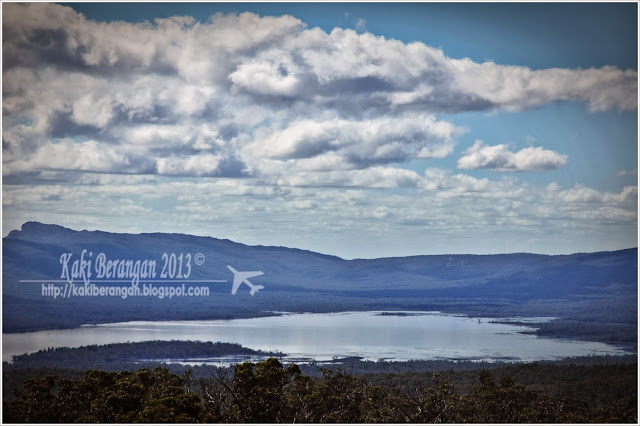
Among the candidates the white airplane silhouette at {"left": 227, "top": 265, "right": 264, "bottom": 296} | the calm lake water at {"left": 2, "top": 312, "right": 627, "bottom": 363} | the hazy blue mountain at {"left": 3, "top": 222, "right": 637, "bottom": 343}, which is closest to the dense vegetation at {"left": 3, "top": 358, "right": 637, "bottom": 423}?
the calm lake water at {"left": 2, "top": 312, "right": 627, "bottom": 363}

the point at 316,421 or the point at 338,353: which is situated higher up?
the point at 316,421

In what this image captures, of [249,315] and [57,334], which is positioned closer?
[57,334]

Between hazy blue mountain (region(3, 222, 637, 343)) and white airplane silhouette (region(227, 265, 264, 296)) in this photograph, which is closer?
hazy blue mountain (region(3, 222, 637, 343))

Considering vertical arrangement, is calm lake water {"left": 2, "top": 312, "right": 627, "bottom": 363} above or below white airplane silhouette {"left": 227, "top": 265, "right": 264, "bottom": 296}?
below

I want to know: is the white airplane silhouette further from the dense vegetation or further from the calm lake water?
the dense vegetation

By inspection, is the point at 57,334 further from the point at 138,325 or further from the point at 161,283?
the point at 161,283

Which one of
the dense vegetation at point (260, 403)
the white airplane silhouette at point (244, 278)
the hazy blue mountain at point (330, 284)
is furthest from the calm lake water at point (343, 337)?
the dense vegetation at point (260, 403)

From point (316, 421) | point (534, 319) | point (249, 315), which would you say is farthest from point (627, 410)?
point (534, 319)
